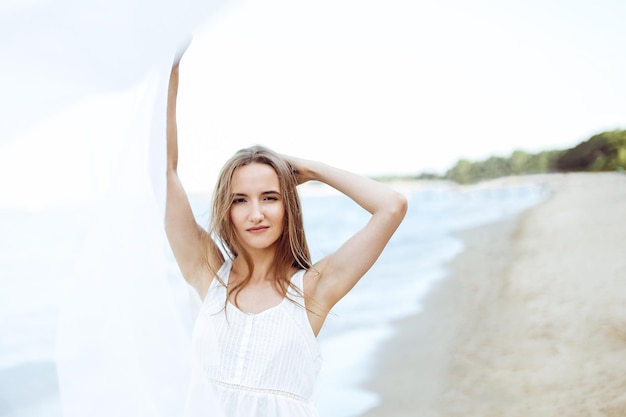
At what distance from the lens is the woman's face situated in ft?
Result: 4.91

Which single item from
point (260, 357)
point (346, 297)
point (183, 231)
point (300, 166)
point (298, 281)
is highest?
point (300, 166)

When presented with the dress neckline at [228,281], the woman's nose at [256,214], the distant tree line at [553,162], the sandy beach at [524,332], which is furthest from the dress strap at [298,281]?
the distant tree line at [553,162]

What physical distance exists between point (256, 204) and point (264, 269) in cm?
17

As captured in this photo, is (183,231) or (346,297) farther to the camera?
(346,297)

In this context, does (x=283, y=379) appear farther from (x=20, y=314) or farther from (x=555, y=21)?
(x=555, y=21)

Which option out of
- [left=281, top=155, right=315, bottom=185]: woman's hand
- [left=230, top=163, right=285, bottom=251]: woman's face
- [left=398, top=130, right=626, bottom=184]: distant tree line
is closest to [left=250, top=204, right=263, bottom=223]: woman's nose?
[left=230, top=163, right=285, bottom=251]: woman's face

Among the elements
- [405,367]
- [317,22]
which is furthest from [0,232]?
[317,22]

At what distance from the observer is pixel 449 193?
15328mm

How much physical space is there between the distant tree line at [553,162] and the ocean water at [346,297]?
409 mm

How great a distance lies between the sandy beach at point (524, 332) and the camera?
410cm

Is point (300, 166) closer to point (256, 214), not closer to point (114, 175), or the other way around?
point (256, 214)

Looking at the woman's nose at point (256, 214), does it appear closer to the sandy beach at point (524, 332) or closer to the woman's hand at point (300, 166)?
the woman's hand at point (300, 166)

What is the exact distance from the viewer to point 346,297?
8.09 metres

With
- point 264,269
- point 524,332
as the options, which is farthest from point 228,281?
point 524,332
